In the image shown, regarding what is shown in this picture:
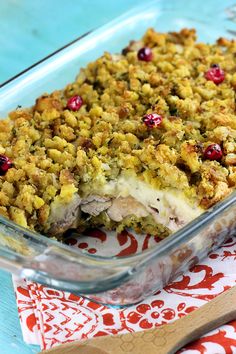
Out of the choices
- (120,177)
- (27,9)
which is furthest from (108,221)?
(27,9)

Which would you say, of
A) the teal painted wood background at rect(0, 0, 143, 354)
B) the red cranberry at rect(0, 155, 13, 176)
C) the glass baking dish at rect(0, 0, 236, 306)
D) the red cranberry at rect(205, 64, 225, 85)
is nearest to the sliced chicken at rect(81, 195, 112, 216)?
the glass baking dish at rect(0, 0, 236, 306)

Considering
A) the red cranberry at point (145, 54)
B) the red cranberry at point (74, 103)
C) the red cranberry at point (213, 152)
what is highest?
the red cranberry at point (145, 54)

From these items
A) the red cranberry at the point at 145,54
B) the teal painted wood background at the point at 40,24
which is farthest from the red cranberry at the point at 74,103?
the teal painted wood background at the point at 40,24

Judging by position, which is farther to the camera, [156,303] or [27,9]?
[27,9]

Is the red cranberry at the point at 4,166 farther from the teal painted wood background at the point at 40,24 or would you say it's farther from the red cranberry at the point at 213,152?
the teal painted wood background at the point at 40,24

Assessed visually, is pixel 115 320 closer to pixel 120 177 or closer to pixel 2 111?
pixel 120 177
